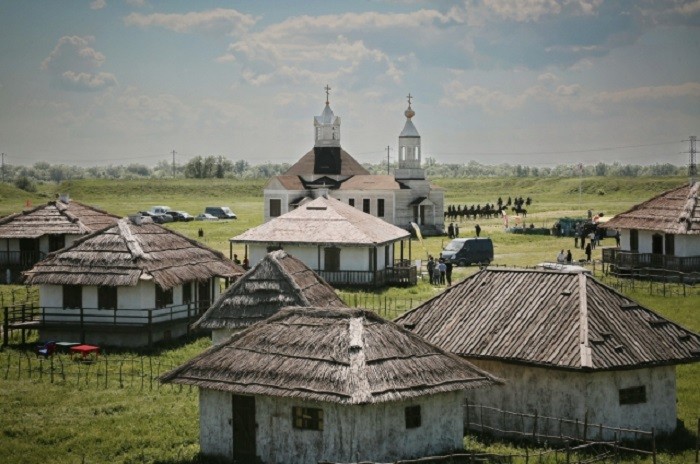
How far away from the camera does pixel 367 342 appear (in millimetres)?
20781

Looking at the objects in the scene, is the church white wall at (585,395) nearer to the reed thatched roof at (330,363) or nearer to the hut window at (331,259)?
the reed thatched roof at (330,363)

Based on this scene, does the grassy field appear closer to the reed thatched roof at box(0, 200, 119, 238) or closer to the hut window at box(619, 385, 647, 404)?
the hut window at box(619, 385, 647, 404)

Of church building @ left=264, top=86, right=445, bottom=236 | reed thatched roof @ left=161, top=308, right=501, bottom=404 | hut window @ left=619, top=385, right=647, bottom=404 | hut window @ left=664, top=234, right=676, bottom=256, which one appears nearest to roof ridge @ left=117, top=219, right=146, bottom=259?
reed thatched roof @ left=161, top=308, right=501, bottom=404

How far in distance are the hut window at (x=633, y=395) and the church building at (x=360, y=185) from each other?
1903 inches

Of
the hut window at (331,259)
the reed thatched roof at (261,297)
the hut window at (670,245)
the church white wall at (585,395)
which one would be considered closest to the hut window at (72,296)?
the reed thatched roof at (261,297)

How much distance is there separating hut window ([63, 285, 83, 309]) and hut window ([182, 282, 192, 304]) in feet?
12.3

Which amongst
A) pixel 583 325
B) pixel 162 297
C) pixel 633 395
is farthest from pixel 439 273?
pixel 633 395

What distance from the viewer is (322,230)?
48.2 m

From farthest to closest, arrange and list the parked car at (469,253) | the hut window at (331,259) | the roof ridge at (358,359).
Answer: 1. the parked car at (469,253)
2. the hut window at (331,259)
3. the roof ridge at (358,359)

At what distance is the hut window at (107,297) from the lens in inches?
1382

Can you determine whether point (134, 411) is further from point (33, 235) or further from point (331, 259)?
point (33, 235)

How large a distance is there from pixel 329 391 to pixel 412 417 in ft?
6.59

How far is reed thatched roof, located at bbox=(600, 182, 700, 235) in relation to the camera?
48.1 meters

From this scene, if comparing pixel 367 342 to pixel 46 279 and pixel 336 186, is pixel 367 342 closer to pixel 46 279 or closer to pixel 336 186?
pixel 46 279
